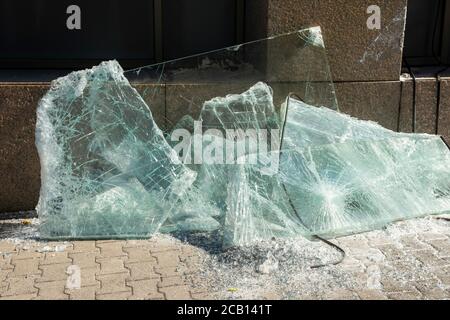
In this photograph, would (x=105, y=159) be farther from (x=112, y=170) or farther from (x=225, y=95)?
(x=225, y=95)

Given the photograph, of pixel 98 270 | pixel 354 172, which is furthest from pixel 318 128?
→ pixel 98 270

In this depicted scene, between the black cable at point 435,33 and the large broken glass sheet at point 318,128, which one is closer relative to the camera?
the large broken glass sheet at point 318,128

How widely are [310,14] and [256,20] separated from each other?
47cm

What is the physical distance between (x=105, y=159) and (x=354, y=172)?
5.86 ft

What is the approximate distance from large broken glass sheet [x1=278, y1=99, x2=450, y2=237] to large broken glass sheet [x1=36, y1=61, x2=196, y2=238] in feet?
2.63

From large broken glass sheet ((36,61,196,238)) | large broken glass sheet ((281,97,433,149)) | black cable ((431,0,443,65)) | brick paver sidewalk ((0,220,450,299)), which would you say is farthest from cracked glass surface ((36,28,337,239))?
black cable ((431,0,443,65))

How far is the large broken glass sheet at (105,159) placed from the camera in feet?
12.6

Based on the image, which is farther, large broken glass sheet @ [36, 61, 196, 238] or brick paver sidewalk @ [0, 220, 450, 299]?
large broken glass sheet @ [36, 61, 196, 238]

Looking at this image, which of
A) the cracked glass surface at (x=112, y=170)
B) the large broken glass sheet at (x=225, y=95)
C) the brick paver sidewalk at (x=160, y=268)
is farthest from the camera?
the large broken glass sheet at (x=225, y=95)

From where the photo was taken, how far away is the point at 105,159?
3.91 m

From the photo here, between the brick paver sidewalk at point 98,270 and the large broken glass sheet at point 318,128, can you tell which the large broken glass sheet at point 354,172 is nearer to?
the large broken glass sheet at point 318,128

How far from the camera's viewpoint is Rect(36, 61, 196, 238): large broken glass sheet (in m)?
3.86

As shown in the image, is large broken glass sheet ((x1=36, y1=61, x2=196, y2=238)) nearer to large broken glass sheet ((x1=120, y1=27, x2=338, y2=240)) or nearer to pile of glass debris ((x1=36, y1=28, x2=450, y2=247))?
pile of glass debris ((x1=36, y1=28, x2=450, y2=247))

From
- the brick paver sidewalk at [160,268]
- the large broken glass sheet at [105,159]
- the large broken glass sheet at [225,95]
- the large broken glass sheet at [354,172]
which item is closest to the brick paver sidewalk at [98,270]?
the brick paver sidewalk at [160,268]
